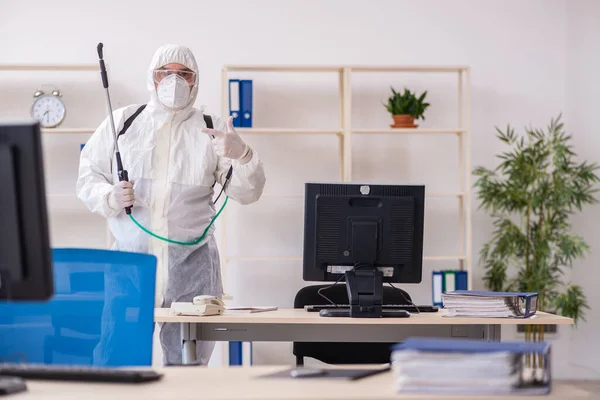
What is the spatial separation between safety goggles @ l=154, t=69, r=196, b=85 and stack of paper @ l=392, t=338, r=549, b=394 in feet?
6.81

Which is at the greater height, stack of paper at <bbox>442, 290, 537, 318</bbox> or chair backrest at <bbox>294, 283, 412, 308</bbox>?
stack of paper at <bbox>442, 290, 537, 318</bbox>

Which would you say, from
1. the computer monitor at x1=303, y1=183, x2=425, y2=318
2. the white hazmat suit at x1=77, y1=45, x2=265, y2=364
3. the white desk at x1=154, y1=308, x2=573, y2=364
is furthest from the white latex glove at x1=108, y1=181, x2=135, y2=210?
the computer monitor at x1=303, y1=183, x2=425, y2=318

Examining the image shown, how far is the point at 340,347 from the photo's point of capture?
3.42 m

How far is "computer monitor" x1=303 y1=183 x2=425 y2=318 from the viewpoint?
2820mm

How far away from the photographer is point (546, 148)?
16.5 feet

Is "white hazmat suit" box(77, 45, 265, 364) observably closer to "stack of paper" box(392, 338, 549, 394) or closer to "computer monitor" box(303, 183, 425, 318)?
"computer monitor" box(303, 183, 425, 318)

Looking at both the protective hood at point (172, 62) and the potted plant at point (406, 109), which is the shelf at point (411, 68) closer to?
the potted plant at point (406, 109)

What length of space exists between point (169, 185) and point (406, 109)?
2216 mm

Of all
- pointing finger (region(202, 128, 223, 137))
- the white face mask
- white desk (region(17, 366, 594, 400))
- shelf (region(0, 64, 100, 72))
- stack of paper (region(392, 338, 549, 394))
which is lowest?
white desk (region(17, 366, 594, 400))

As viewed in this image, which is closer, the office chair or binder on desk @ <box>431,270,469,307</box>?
the office chair

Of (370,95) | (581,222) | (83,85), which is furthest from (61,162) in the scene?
(581,222)

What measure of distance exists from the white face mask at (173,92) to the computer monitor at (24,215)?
1701 mm

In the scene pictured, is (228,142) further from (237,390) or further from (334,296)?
(237,390)

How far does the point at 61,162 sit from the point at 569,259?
3.24 meters
